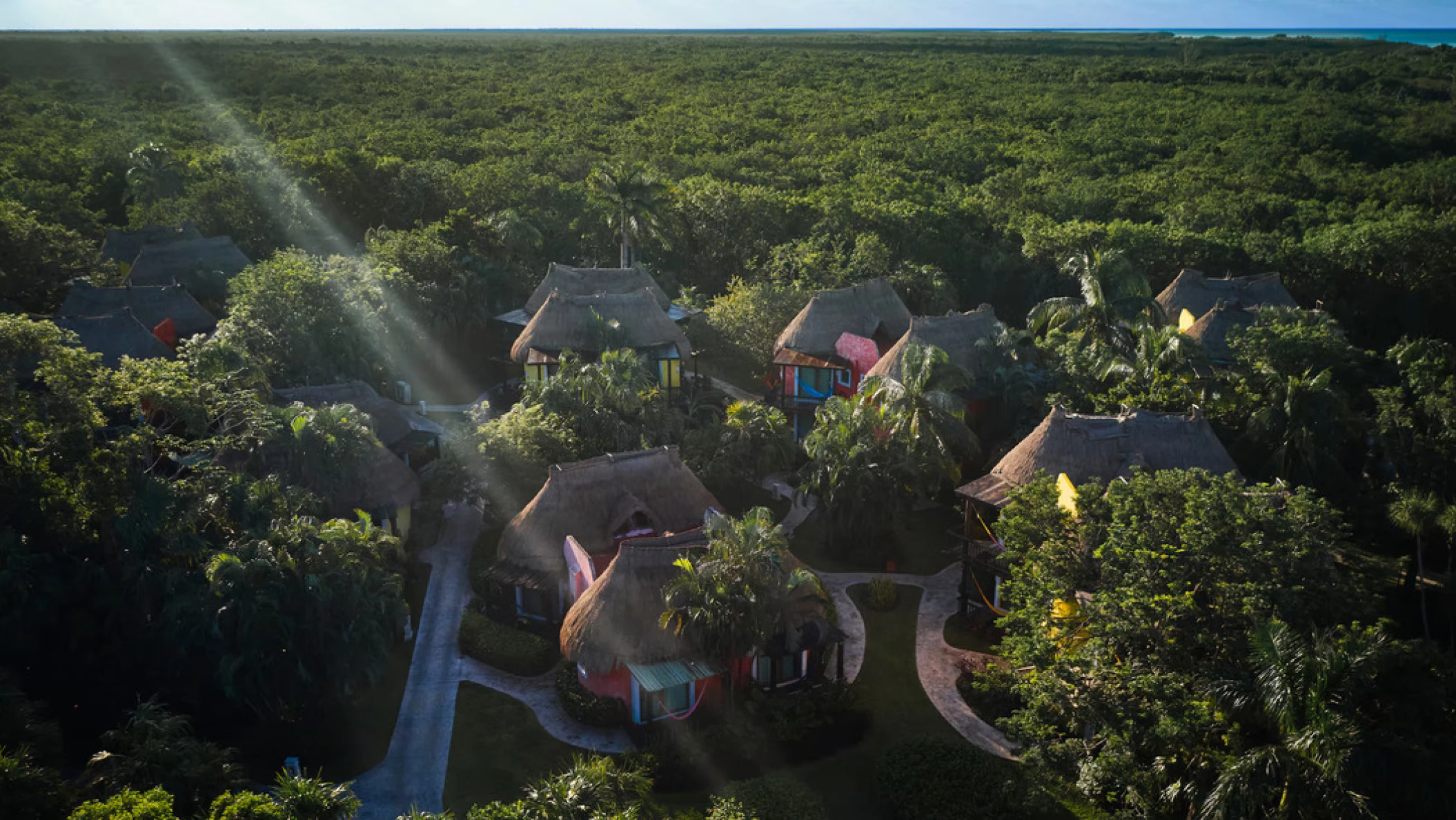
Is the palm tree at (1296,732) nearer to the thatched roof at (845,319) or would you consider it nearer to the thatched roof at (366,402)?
the thatched roof at (845,319)

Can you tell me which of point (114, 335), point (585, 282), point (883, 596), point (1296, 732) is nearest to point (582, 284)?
point (585, 282)

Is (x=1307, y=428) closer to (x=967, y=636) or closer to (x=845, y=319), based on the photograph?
(x=967, y=636)

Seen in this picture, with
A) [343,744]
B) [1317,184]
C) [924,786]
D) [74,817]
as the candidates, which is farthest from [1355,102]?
[74,817]

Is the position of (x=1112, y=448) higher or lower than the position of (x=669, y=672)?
higher

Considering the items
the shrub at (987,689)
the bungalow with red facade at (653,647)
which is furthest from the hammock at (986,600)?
the bungalow with red facade at (653,647)

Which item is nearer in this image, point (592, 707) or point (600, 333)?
point (592, 707)

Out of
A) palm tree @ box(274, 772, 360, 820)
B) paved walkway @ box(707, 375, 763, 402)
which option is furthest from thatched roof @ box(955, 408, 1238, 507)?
palm tree @ box(274, 772, 360, 820)

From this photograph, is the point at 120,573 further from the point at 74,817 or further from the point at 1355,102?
the point at 1355,102
